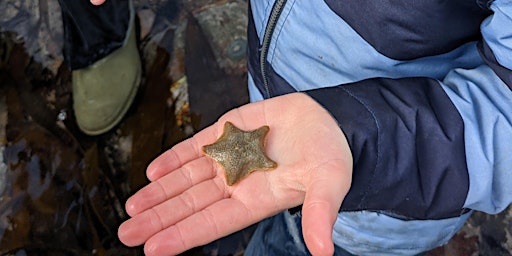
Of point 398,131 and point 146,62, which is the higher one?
point 398,131

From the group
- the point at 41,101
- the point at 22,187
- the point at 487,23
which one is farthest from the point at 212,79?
the point at 487,23

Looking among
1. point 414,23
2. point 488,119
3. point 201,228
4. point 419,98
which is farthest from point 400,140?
point 201,228

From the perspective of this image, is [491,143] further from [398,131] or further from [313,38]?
[313,38]

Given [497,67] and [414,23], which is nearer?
[497,67]

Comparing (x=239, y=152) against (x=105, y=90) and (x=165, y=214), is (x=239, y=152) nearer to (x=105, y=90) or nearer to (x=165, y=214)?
(x=165, y=214)

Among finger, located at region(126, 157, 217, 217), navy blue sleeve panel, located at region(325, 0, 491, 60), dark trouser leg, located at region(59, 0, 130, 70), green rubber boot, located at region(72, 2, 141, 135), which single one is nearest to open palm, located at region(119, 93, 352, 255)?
finger, located at region(126, 157, 217, 217)

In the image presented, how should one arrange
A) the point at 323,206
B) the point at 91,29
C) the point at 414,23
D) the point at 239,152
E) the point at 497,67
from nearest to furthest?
the point at 323,206 → the point at 497,67 → the point at 414,23 → the point at 239,152 → the point at 91,29
